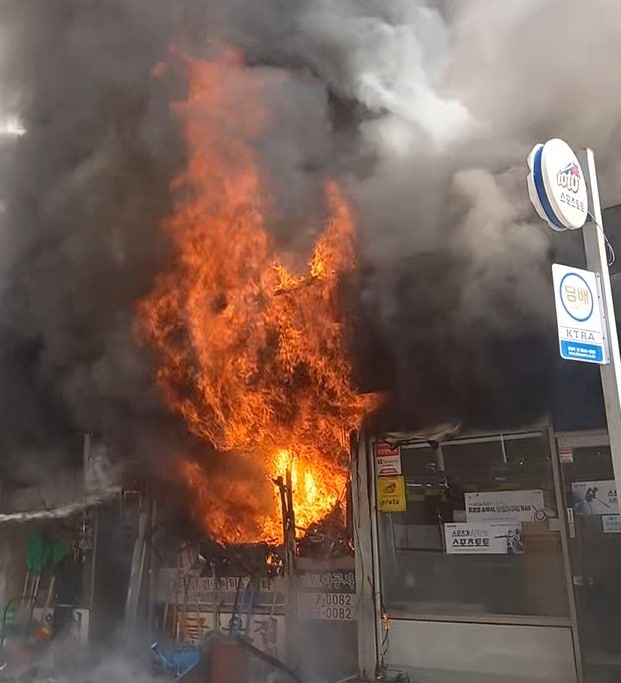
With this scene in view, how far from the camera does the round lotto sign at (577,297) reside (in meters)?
3.41

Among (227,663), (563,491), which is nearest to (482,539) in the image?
(563,491)

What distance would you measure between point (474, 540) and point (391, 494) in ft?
2.87

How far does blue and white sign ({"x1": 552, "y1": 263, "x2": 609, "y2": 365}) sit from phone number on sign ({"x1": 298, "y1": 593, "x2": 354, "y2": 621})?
4.20 m

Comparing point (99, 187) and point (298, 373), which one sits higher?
point (99, 187)

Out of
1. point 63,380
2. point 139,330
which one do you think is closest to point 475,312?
point 139,330

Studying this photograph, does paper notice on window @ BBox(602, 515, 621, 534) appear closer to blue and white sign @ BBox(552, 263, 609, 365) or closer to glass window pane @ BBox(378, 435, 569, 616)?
glass window pane @ BBox(378, 435, 569, 616)

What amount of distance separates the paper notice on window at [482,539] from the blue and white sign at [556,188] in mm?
3162

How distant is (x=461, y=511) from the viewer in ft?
20.8

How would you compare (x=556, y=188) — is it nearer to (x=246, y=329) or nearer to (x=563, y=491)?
(x=563, y=491)

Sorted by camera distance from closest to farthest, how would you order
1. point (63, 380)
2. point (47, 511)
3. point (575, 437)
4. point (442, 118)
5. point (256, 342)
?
point (575, 437)
point (442, 118)
point (256, 342)
point (63, 380)
point (47, 511)

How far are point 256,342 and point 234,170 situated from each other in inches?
65.3

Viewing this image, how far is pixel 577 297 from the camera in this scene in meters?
3.47

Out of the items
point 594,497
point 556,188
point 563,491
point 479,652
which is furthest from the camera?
point 479,652

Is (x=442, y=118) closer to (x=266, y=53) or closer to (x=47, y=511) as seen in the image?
(x=266, y=53)
